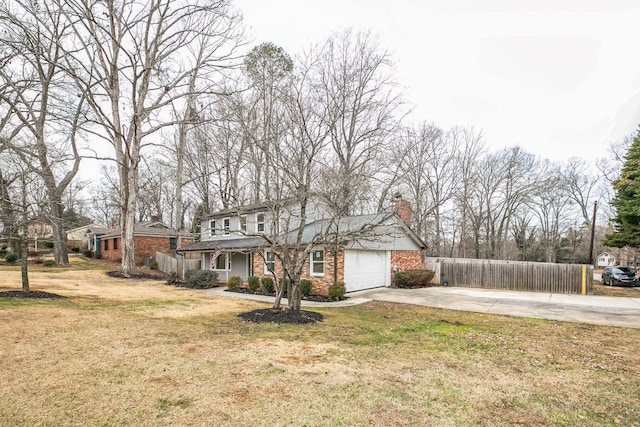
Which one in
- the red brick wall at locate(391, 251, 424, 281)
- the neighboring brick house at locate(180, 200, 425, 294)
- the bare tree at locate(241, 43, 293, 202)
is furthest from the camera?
the red brick wall at locate(391, 251, 424, 281)

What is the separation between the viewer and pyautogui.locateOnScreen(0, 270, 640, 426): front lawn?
151 inches

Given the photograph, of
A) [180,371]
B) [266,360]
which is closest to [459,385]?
[266,360]

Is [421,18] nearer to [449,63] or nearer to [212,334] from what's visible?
[449,63]

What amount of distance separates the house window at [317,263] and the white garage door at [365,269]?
1.04 meters

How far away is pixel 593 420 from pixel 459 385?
1.45 meters

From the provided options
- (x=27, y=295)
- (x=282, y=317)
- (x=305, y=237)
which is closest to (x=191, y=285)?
(x=305, y=237)

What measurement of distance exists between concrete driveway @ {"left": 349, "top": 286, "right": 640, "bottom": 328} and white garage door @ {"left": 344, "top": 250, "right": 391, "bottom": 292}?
54 cm

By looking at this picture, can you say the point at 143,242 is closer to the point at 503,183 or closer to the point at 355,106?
the point at 355,106

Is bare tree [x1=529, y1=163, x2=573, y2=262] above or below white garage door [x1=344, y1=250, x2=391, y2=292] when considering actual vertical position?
above

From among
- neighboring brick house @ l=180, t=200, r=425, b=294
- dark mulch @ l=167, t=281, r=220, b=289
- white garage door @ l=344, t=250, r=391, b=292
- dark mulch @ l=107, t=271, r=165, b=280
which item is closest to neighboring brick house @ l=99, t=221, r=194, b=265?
dark mulch @ l=107, t=271, r=165, b=280

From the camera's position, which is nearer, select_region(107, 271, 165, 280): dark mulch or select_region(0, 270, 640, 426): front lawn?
select_region(0, 270, 640, 426): front lawn

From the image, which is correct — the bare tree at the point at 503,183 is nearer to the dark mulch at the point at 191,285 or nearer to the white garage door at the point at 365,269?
the white garage door at the point at 365,269

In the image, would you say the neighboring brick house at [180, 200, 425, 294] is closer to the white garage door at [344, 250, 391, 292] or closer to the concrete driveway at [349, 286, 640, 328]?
the white garage door at [344, 250, 391, 292]

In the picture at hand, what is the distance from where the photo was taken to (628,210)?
20234mm
